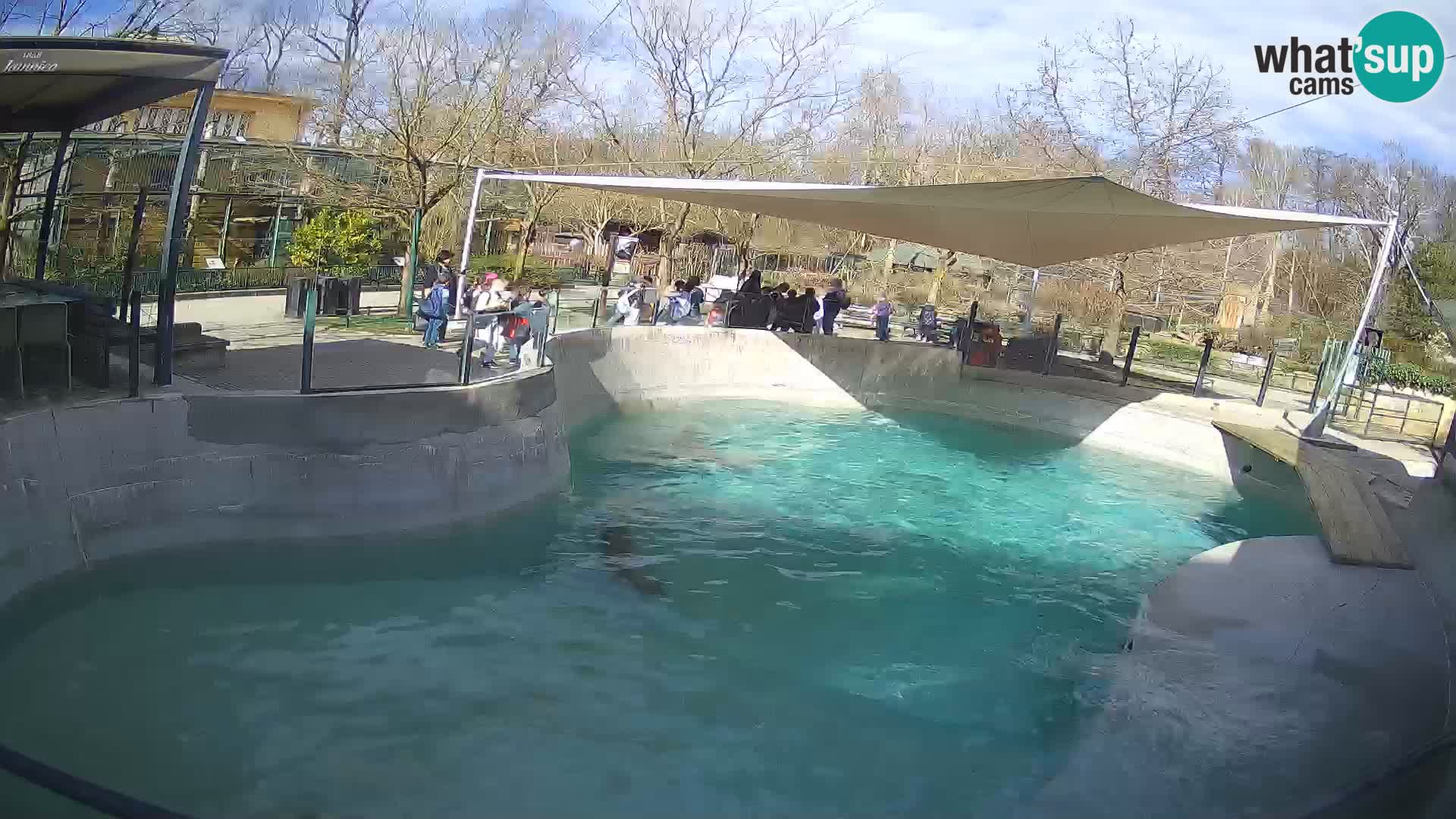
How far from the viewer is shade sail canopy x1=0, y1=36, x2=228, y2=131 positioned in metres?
6.50

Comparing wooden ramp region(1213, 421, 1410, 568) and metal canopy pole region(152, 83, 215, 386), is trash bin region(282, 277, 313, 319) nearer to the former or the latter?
metal canopy pole region(152, 83, 215, 386)

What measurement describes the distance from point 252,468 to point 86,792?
20.2 ft

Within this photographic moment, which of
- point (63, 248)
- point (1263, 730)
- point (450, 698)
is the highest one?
point (63, 248)

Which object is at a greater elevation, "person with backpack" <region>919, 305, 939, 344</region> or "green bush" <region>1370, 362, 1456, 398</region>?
"green bush" <region>1370, 362, 1456, 398</region>

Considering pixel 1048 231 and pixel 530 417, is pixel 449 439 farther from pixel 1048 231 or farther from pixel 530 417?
pixel 1048 231

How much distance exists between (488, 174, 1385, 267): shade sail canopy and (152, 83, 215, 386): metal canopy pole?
13.4 feet

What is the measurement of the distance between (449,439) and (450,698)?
3.23 meters

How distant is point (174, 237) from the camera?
301 inches

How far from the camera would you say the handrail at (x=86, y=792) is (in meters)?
2.08

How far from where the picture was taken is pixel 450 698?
6.15m

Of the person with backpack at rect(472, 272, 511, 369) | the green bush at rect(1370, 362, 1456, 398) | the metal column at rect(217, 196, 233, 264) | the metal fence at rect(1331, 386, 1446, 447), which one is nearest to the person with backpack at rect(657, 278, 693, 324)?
the person with backpack at rect(472, 272, 511, 369)

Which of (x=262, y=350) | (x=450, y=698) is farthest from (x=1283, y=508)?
(x=262, y=350)

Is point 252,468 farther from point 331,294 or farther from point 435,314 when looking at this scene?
point 331,294

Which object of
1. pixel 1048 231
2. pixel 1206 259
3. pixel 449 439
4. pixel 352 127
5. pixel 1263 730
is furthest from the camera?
pixel 1206 259
